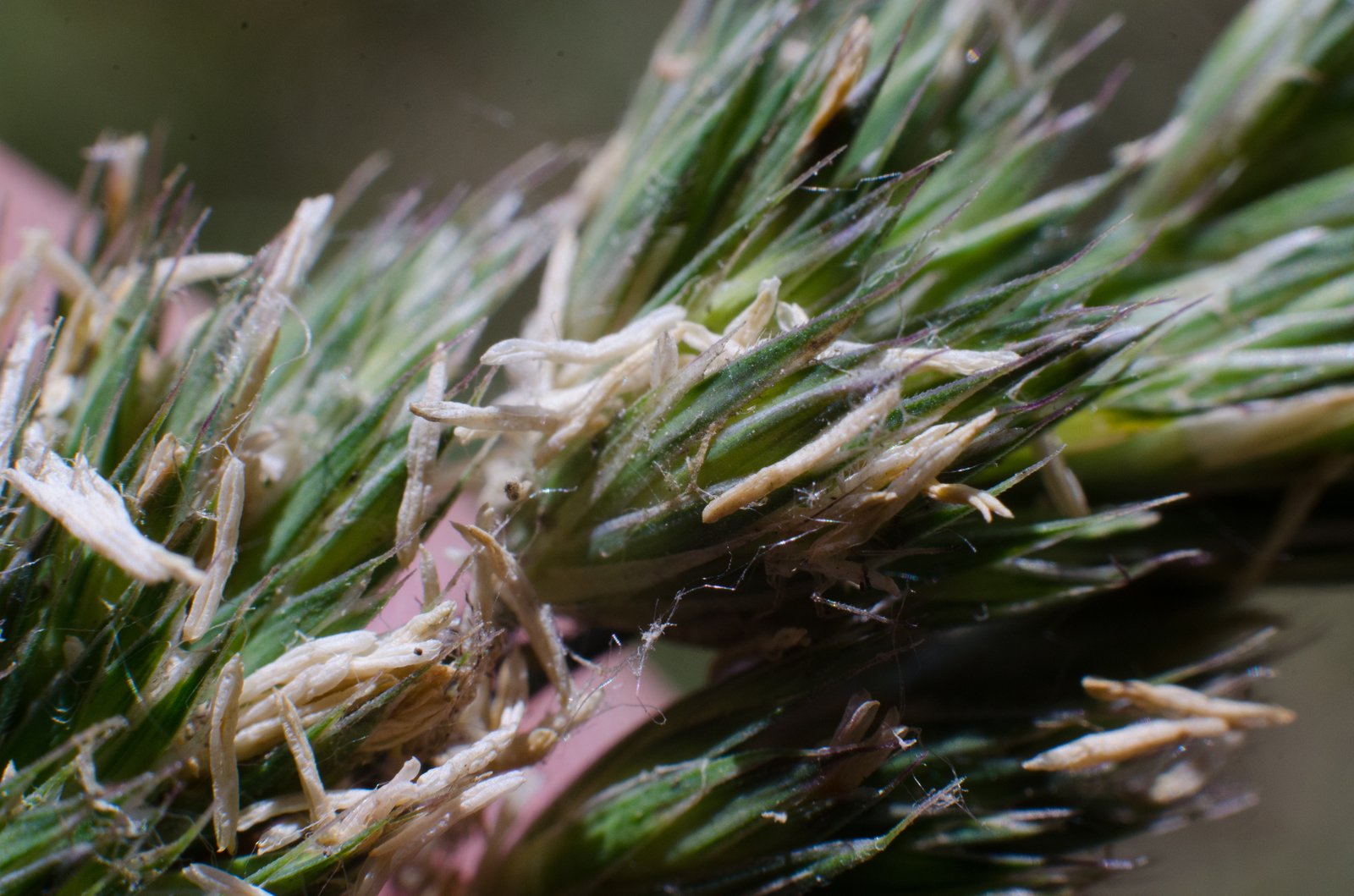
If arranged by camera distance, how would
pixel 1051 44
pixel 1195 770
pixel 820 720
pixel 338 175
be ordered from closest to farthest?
pixel 820 720
pixel 1195 770
pixel 1051 44
pixel 338 175

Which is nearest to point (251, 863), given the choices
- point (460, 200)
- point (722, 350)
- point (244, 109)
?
point (722, 350)

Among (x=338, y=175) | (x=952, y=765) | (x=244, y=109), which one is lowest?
(x=952, y=765)

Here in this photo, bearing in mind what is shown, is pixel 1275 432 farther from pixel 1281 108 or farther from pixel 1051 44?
pixel 1051 44

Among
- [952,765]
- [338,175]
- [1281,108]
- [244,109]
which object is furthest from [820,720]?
[244,109]

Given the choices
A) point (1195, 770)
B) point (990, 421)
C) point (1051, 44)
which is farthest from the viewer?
point (1051, 44)

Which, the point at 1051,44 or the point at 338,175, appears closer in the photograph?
the point at 1051,44

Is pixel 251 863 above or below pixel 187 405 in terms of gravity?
below
